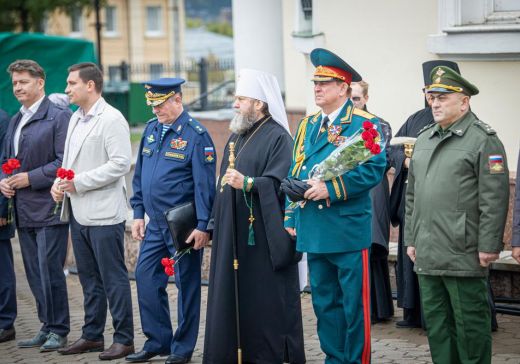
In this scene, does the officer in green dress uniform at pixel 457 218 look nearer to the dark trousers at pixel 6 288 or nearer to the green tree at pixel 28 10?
the dark trousers at pixel 6 288

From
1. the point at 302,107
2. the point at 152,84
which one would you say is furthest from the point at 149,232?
the point at 302,107

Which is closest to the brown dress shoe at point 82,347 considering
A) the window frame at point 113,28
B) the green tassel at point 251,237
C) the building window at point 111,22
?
the green tassel at point 251,237

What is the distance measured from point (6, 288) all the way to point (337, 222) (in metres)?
3.60

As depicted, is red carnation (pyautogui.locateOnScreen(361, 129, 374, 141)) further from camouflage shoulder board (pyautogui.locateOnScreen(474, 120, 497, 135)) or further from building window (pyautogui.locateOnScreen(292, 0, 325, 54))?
building window (pyautogui.locateOnScreen(292, 0, 325, 54))

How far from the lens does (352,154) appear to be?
667 centimetres

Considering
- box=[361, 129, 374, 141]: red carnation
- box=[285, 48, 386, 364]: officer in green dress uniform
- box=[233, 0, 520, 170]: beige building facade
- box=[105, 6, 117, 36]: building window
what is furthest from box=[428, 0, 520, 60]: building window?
box=[105, 6, 117, 36]: building window

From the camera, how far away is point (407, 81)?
1036 centimetres

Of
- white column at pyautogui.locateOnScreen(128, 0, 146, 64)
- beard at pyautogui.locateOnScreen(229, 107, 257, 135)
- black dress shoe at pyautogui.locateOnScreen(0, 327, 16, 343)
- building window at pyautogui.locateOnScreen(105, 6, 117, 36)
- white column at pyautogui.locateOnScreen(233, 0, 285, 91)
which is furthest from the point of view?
white column at pyautogui.locateOnScreen(128, 0, 146, 64)

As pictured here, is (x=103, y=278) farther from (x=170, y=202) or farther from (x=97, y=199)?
(x=170, y=202)

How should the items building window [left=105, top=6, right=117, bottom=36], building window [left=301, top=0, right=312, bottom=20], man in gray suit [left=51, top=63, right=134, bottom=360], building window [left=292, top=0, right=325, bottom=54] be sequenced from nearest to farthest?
1. man in gray suit [left=51, top=63, right=134, bottom=360]
2. building window [left=292, top=0, right=325, bottom=54]
3. building window [left=301, top=0, right=312, bottom=20]
4. building window [left=105, top=6, right=117, bottom=36]

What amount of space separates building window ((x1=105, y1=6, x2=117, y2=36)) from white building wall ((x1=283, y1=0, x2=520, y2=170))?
178 ft

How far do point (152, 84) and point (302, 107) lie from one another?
23.6 feet

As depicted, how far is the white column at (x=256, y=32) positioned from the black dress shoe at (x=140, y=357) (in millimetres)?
6226

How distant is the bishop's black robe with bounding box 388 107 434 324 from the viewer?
27.8 feet
